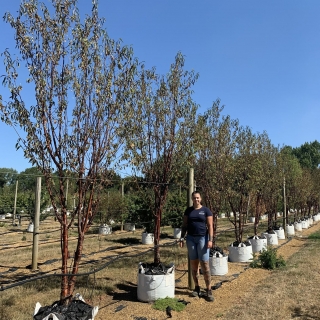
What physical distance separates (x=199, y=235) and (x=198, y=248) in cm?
24

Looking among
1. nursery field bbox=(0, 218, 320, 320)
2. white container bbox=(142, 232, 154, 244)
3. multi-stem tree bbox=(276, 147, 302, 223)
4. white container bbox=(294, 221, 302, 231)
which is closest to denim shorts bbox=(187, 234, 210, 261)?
nursery field bbox=(0, 218, 320, 320)

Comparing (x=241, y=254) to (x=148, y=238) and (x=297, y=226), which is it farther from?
(x=297, y=226)

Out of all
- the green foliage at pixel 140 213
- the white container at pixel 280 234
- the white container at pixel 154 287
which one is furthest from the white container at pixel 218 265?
the white container at pixel 280 234

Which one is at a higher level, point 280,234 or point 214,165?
point 214,165

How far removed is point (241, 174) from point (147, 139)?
4.23 m

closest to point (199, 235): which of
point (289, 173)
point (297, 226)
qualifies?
point (289, 173)

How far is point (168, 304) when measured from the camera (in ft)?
15.4

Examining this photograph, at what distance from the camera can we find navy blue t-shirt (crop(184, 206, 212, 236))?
5.06 m

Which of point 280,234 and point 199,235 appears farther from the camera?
point 280,234

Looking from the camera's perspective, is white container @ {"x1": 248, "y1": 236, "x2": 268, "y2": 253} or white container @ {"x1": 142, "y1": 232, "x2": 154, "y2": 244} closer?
white container @ {"x1": 248, "y1": 236, "x2": 268, "y2": 253}

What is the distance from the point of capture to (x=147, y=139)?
20.1 feet

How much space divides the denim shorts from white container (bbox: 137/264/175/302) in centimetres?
51

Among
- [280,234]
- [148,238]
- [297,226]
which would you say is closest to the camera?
[148,238]

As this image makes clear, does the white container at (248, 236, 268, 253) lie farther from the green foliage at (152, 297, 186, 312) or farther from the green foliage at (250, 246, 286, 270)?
the green foliage at (152, 297, 186, 312)
